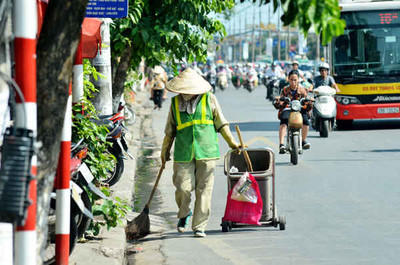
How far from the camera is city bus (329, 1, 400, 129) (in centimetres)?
2153

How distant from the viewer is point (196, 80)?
902 centimetres

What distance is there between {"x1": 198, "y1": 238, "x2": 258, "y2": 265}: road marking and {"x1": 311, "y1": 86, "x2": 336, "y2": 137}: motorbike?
11401 mm

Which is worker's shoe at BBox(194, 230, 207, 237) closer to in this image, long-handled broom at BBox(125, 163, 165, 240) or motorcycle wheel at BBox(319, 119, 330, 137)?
long-handled broom at BBox(125, 163, 165, 240)

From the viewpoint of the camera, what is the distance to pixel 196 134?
9000mm

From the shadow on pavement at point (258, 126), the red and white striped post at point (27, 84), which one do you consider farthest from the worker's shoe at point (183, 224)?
the shadow on pavement at point (258, 126)

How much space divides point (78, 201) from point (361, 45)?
15178mm

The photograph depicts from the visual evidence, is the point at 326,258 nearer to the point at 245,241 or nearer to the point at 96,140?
the point at 245,241

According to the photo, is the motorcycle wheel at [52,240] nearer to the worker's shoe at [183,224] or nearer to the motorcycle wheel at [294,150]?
the worker's shoe at [183,224]

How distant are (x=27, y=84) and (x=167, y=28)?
946 centimetres

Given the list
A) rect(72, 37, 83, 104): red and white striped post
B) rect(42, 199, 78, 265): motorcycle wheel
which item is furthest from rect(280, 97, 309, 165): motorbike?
rect(42, 199, 78, 265): motorcycle wheel

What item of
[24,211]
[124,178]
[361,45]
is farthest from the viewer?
[361,45]

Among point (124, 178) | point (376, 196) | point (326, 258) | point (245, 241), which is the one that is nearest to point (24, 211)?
point (326, 258)

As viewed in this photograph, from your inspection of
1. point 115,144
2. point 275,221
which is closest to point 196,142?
point 275,221

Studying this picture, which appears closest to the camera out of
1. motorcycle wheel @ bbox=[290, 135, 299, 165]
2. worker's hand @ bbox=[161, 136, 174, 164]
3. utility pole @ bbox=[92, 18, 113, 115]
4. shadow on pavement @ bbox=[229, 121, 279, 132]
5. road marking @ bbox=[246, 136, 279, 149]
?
worker's hand @ bbox=[161, 136, 174, 164]
